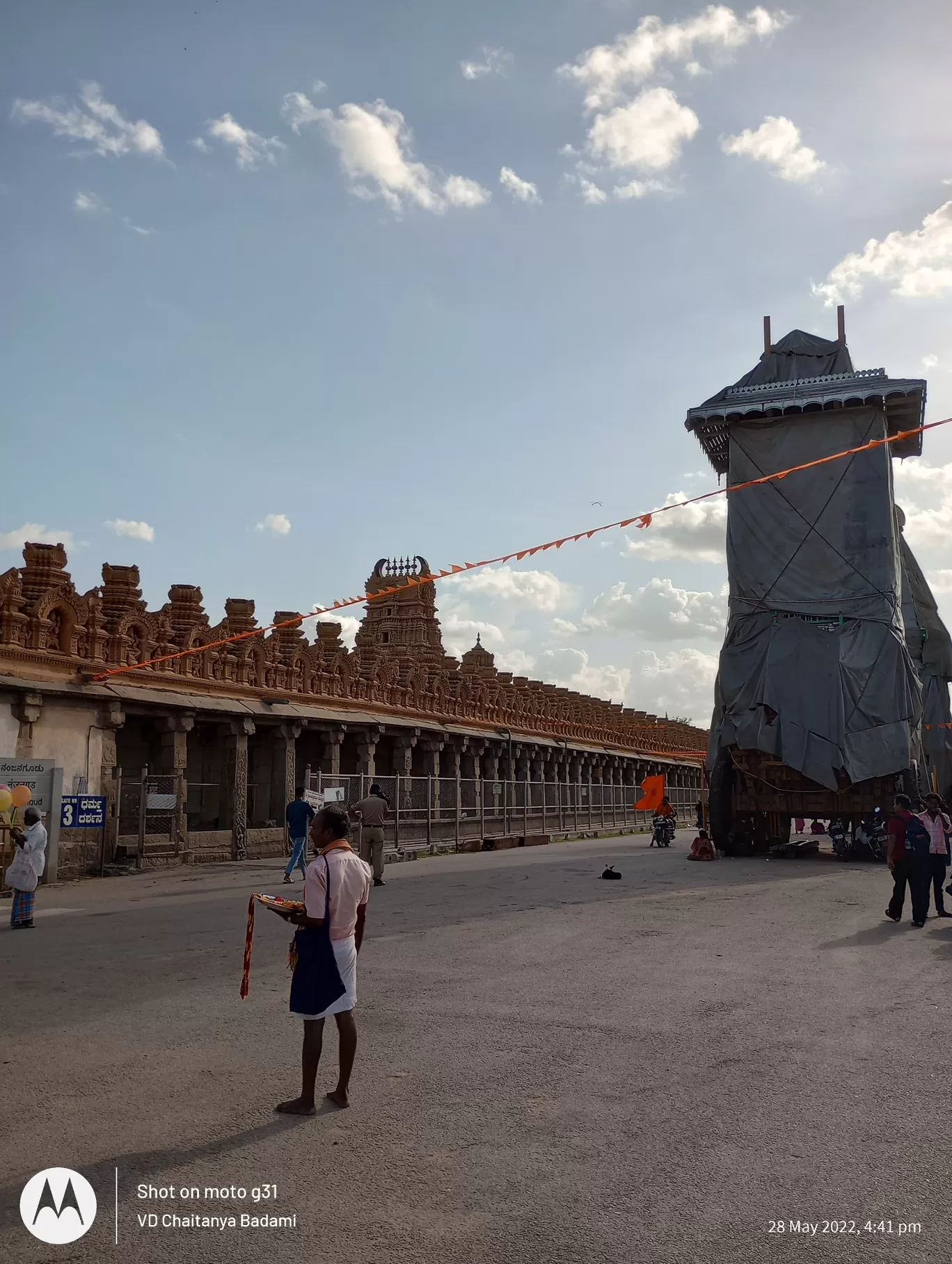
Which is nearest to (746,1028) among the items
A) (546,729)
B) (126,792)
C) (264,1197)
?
(264,1197)

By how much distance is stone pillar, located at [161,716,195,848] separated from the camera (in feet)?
60.6

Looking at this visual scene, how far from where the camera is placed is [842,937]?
10.2m

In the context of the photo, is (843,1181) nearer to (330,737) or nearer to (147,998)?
(147,998)

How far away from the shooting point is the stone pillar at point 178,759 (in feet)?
60.6

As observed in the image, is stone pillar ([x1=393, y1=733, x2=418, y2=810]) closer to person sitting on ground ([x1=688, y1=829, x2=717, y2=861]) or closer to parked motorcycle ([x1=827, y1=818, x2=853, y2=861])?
person sitting on ground ([x1=688, y1=829, x2=717, y2=861])

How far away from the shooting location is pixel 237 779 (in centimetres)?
2075

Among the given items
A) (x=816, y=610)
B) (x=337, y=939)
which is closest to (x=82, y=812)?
(x=337, y=939)

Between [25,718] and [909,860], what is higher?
[25,718]

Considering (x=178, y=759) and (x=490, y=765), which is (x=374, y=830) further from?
(x=490, y=765)

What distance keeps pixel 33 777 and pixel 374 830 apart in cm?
521

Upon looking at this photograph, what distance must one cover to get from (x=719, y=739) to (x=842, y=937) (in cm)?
1370

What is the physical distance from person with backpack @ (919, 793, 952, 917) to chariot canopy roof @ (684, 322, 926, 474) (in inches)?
572

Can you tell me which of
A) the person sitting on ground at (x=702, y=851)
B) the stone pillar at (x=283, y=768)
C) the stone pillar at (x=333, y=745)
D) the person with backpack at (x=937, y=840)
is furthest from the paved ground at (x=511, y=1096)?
the stone pillar at (x=333, y=745)

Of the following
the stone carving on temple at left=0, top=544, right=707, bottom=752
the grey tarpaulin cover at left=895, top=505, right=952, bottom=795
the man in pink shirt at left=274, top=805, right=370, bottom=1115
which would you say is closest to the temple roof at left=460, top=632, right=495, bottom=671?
the stone carving on temple at left=0, top=544, right=707, bottom=752
